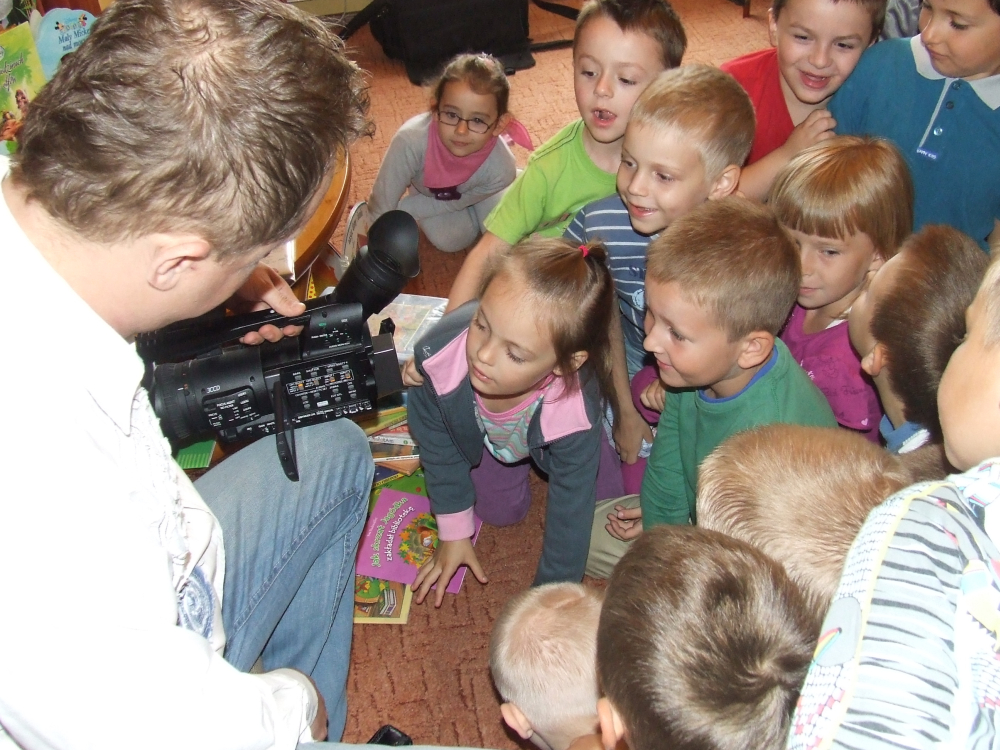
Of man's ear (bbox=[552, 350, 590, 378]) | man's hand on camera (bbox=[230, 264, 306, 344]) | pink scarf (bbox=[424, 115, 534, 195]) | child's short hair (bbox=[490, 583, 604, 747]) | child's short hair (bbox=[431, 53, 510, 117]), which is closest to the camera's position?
child's short hair (bbox=[490, 583, 604, 747])

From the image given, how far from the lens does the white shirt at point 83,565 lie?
0.58m

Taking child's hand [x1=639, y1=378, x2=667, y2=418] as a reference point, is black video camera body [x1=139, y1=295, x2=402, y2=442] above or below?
above

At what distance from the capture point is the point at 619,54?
1.42m

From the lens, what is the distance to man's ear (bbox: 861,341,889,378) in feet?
3.61

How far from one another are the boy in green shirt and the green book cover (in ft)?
3.30

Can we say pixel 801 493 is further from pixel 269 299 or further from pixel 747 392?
pixel 269 299

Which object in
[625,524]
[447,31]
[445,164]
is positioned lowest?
[625,524]

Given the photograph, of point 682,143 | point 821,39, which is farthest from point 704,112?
point 821,39

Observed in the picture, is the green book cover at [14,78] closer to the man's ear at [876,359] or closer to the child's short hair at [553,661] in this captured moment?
the child's short hair at [553,661]

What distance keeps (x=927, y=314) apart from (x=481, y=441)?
0.73 m

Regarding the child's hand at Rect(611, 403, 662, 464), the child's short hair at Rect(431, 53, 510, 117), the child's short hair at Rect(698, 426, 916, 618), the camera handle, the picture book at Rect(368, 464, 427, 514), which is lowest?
the picture book at Rect(368, 464, 427, 514)

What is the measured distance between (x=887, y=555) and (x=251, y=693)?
57 cm

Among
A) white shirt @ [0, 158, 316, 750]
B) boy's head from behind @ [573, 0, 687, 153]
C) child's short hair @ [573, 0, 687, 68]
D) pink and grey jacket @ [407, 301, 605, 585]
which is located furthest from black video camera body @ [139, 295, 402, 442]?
child's short hair @ [573, 0, 687, 68]

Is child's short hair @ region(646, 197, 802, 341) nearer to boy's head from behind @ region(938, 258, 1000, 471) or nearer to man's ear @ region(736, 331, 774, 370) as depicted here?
man's ear @ region(736, 331, 774, 370)
